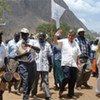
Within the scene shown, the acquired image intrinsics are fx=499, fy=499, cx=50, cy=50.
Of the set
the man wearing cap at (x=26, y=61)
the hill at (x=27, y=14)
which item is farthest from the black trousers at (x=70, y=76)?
the hill at (x=27, y=14)

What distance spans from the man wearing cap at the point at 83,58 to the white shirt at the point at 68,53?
0.91m

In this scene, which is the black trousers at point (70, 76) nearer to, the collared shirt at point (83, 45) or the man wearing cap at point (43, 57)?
the man wearing cap at point (43, 57)

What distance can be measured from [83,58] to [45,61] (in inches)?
67.1

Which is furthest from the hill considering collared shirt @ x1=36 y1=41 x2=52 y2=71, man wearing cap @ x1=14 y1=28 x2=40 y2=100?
man wearing cap @ x1=14 y1=28 x2=40 y2=100

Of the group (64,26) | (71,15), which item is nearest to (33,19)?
(71,15)

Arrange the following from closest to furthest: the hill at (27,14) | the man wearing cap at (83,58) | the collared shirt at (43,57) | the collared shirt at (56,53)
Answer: the collared shirt at (43,57) < the man wearing cap at (83,58) < the collared shirt at (56,53) < the hill at (27,14)

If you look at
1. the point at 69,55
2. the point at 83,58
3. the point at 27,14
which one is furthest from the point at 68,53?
the point at 27,14

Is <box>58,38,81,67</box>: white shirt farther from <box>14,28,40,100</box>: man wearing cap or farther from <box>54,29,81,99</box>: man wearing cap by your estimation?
<box>14,28,40,100</box>: man wearing cap

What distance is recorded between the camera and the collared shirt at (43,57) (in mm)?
→ 14098

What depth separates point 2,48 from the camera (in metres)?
12.2

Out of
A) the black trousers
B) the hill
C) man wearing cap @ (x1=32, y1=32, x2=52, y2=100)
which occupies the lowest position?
the black trousers

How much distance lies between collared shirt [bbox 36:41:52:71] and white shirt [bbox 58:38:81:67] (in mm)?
437

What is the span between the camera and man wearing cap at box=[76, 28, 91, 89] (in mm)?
15094

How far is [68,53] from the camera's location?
45.9ft
